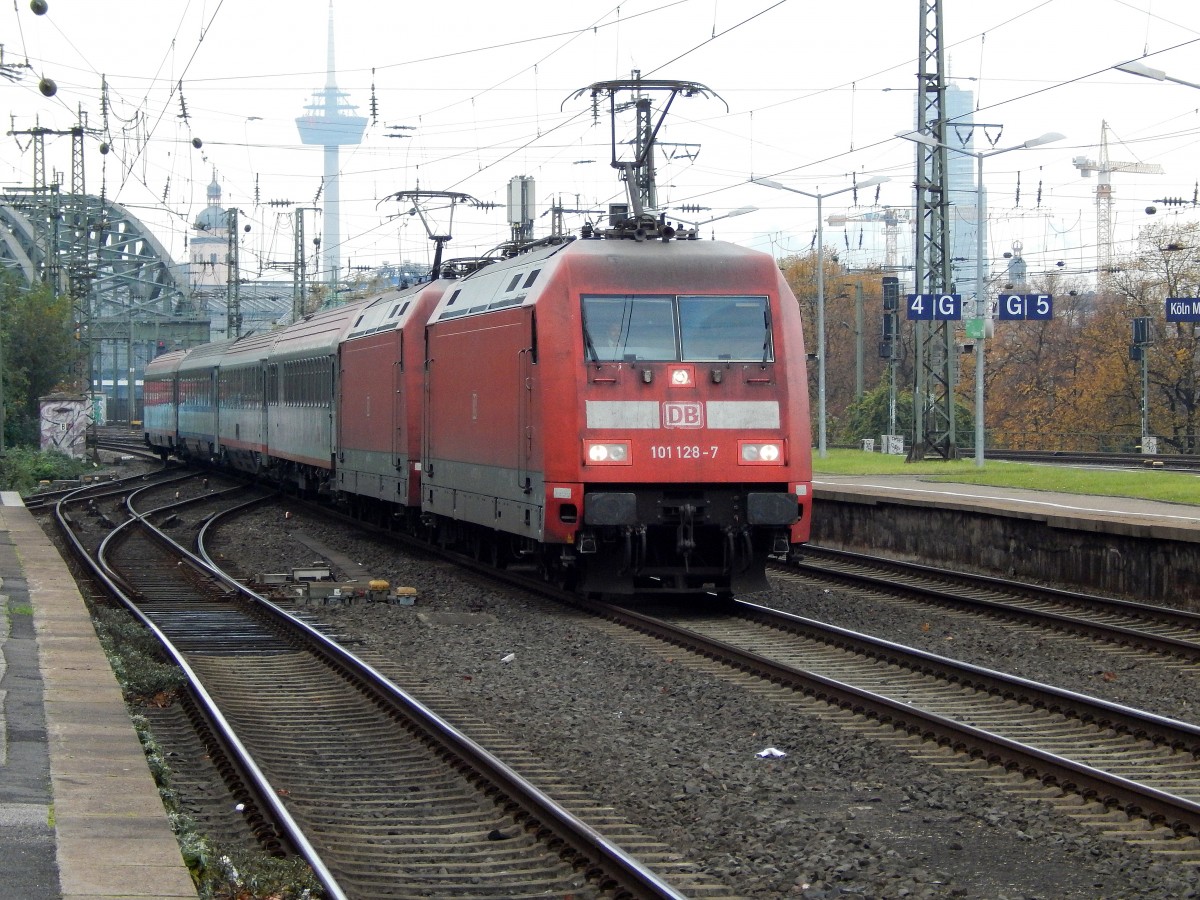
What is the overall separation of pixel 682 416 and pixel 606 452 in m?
0.79

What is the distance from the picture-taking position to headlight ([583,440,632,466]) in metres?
14.3

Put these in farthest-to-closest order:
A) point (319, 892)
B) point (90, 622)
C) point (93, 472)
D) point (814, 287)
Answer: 1. point (814, 287)
2. point (93, 472)
3. point (90, 622)
4. point (319, 892)

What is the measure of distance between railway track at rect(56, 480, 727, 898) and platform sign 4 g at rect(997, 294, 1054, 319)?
1906 centimetres

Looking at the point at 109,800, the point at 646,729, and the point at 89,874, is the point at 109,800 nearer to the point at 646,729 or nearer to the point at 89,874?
the point at 89,874

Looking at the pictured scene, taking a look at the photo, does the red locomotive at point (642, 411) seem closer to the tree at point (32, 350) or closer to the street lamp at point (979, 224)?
the street lamp at point (979, 224)

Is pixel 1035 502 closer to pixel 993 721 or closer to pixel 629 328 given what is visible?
pixel 629 328

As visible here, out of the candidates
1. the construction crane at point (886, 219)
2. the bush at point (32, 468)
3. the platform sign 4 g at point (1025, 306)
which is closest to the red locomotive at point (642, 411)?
the platform sign 4 g at point (1025, 306)

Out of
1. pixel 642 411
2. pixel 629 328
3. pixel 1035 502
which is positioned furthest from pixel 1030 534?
pixel 629 328

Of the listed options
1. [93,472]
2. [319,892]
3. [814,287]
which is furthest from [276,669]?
[814,287]

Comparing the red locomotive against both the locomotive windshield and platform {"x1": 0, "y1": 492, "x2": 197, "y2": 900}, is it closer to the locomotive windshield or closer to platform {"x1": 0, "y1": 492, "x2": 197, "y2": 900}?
the locomotive windshield

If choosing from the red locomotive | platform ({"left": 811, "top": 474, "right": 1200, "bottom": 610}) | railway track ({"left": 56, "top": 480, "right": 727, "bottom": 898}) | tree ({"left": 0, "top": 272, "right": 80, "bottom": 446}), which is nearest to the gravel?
Answer: railway track ({"left": 56, "top": 480, "right": 727, "bottom": 898})

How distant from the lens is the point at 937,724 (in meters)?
9.08

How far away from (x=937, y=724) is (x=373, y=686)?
4050 millimetres

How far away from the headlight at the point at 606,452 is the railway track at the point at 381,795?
2.93m
